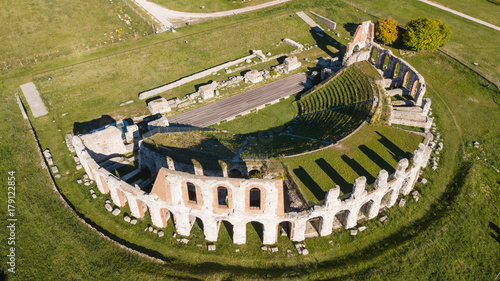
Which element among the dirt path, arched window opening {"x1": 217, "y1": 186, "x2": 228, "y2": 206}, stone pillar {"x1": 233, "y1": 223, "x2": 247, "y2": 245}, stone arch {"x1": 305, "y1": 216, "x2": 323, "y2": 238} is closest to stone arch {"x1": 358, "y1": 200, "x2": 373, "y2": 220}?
stone arch {"x1": 305, "y1": 216, "x2": 323, "y2": 238}

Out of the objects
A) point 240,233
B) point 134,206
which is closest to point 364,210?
point 240,233

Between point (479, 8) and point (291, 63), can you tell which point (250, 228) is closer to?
point (291, 63)

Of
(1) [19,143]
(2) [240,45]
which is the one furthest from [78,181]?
(2) [240,45]

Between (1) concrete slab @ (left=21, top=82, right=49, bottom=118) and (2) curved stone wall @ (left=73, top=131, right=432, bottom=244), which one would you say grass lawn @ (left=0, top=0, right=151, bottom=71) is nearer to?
(1) concrete slab @ (left=21, top=82, right=49, bottom=118)

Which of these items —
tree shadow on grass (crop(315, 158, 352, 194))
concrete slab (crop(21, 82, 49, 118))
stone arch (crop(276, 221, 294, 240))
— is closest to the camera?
stone arch (crop(276, 221, 294, 240))

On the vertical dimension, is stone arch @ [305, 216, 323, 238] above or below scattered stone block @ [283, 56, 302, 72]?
below

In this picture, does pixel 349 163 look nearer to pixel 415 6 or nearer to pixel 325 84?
pixel 325 84
